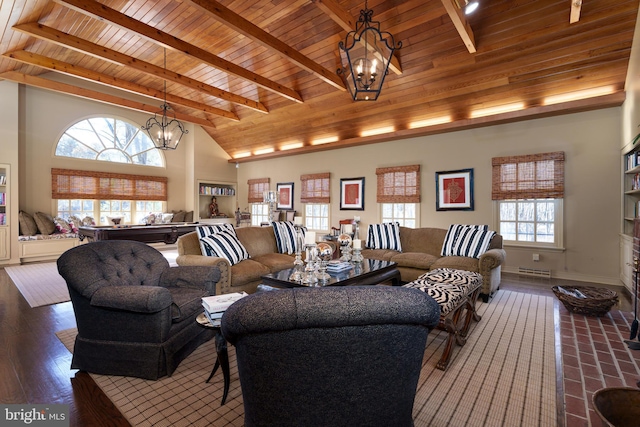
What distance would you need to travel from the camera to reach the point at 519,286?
4371mm

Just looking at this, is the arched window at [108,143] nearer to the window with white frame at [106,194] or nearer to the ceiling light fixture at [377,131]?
Result: the window with white frame at [106,194]

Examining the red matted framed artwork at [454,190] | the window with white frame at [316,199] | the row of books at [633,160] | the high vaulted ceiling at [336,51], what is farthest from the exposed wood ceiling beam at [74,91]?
the row of books at [633,160]

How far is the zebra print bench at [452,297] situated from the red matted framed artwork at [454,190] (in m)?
3.09

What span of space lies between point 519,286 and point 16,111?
9.68 meters

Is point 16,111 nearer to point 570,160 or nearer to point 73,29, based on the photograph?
point 73,29

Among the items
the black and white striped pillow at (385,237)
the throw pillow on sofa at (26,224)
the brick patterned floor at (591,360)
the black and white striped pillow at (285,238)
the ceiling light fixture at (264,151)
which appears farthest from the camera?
the ceiling light fixture at (264,151)

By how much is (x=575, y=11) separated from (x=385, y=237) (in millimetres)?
3550

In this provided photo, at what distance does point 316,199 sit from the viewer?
788 centimetres

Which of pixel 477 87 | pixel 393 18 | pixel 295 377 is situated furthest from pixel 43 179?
pixel 477 87

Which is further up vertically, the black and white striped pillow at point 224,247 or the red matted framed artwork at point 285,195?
the red matted framed artwork at point 285,195

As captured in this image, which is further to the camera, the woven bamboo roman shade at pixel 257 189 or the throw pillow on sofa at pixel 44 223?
the woven bamboo roman shade at pixel 257 189

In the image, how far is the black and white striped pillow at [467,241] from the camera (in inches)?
161

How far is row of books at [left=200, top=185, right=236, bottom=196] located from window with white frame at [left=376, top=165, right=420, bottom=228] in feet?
17.7

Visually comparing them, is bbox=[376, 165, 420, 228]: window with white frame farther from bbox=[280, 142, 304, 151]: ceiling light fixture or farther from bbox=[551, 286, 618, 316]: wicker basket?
bbox=[551, 286, 618, 316]: wicker basket
